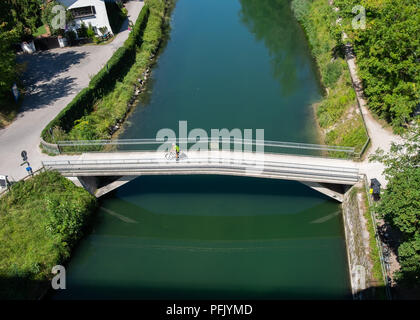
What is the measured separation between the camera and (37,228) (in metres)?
24.9

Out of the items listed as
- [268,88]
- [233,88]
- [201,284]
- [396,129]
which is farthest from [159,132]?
[396,129]

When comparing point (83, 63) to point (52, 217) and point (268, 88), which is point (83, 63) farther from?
point (52, 217)

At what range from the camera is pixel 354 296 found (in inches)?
881

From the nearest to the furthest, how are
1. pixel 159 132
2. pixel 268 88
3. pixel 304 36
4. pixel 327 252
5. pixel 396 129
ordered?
pixel 327 252, pixel 396 129, pixel 159 132, pixel 268 88, pixel 304 36

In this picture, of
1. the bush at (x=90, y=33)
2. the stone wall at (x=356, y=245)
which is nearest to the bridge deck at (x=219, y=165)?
the stone wall at (x=356, y=245)

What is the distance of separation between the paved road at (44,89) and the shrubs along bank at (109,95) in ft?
5.95

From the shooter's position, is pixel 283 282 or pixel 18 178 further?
pixel 18 178

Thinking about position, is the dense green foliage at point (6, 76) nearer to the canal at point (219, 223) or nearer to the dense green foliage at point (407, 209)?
the canal at point (219, 223)

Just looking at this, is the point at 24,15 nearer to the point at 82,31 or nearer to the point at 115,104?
the point at 82,31

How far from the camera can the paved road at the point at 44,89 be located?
29.8m

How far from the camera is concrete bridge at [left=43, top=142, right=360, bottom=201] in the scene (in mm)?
25703

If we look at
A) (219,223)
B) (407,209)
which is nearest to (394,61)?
(407,209)

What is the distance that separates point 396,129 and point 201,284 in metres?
18.1

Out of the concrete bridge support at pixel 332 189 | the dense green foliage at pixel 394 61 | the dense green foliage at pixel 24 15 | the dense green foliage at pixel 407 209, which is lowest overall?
the dense green foliage at pixel 407 209
